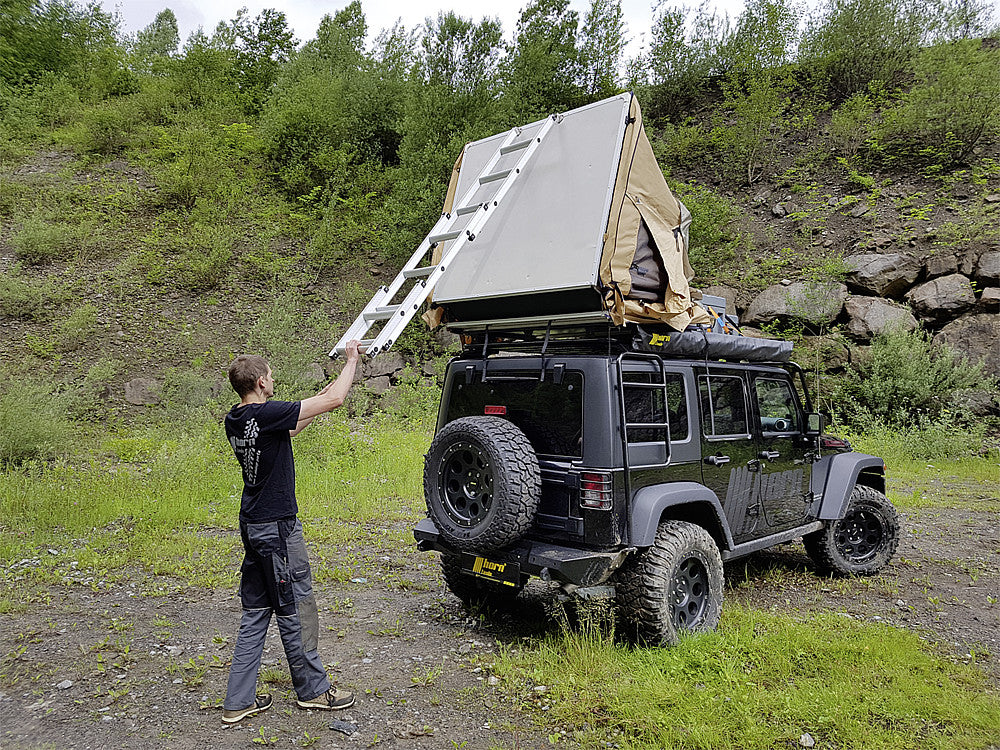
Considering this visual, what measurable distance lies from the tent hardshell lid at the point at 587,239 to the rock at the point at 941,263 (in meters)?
11.7

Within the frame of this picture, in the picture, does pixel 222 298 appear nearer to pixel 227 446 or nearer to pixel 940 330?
pixel 227 446

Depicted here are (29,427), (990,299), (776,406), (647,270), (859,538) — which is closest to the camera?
(647,270)

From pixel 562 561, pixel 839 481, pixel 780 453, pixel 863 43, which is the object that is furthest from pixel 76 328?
pixel 863 43

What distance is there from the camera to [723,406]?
15.8ft

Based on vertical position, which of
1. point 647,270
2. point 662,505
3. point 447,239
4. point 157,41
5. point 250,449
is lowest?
point 662,505

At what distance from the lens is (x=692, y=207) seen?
15664mm

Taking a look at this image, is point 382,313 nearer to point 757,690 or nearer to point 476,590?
point 476,590

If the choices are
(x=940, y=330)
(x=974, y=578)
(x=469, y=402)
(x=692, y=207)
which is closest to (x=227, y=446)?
(x=469, y=402)

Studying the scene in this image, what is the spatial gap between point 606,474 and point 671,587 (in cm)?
96

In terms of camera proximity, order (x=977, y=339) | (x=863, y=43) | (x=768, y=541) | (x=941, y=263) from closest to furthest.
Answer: (x=768, y=541) < (x=977, y=339) < (x=941, y=263) < (x=863, y=43)

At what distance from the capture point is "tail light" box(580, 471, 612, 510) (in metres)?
3.81

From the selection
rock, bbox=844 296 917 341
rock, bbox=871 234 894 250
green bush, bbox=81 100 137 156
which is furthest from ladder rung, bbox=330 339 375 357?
green bush, bbox=81 100 137 156

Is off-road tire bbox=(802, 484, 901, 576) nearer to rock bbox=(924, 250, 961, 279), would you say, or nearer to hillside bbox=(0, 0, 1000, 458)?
hillside bbox=(0, 0, 1000, 458)

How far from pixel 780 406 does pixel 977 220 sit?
12.3m
